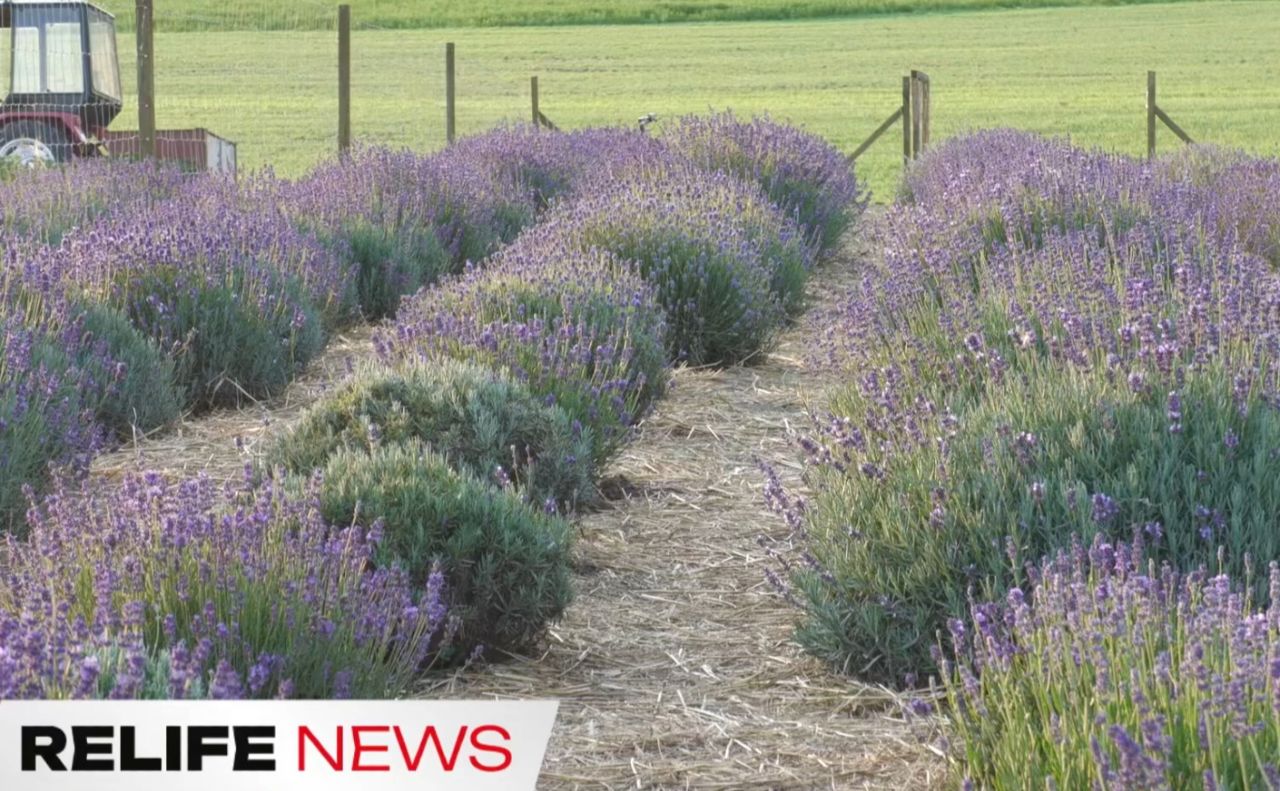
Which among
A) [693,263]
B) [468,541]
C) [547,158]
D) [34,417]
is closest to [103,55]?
[547,158]

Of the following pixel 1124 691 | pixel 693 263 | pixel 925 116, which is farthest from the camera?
pixel 925 116

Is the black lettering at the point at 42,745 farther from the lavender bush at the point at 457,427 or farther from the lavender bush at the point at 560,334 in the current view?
the lavender bush at the point at 560,334

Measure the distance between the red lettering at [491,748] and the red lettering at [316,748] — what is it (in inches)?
8.4

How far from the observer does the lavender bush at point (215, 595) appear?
298 cm

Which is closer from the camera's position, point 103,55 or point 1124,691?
point 1124,691

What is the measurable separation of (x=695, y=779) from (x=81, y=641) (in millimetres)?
1324

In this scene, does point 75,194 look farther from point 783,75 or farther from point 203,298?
point 783,75

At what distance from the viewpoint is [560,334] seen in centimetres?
611

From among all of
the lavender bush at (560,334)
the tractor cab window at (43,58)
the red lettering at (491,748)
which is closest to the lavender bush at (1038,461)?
the lavender bush at (560,334)

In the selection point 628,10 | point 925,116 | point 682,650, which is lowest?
point 682,650

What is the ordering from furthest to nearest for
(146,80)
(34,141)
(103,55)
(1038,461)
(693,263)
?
1. (103,55)
2. (34,141)
3. (146,80)
4. (693,263)
5. (1038,461)

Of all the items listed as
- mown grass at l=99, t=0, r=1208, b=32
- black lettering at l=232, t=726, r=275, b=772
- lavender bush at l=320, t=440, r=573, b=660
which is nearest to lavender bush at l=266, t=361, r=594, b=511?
lavender bush at l=320, t=440, r=573, b=660

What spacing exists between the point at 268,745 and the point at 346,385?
2.65 m

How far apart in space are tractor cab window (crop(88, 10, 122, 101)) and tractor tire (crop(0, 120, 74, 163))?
996mm
